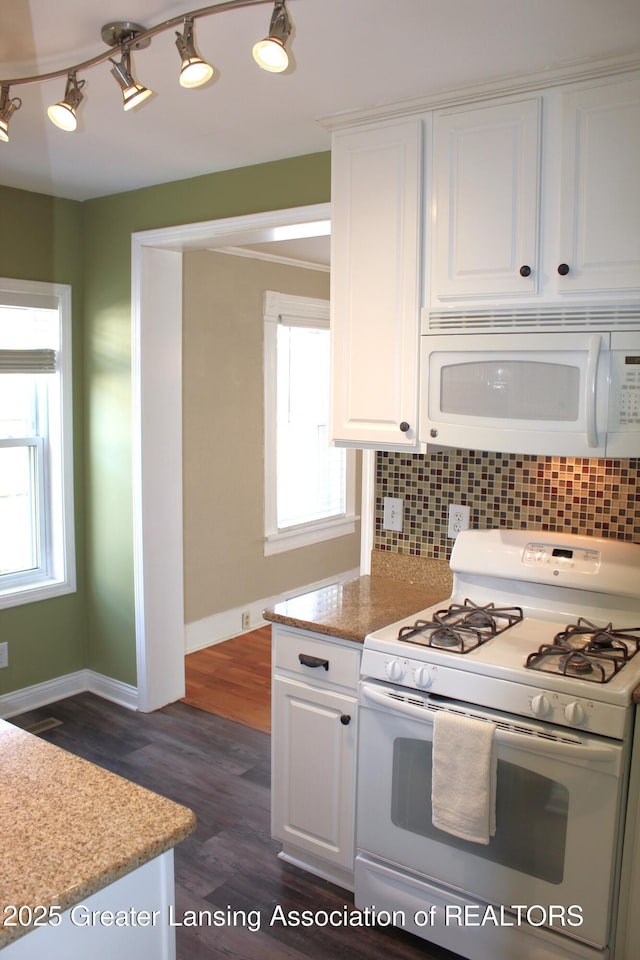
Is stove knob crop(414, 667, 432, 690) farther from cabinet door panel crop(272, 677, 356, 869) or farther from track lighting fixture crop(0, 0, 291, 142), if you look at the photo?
track lighting fixture crop(0, 0, 291, 142)

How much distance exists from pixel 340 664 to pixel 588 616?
2.51ft

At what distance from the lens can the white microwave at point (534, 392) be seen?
7.01 feet

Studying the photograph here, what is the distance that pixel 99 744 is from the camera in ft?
11.9

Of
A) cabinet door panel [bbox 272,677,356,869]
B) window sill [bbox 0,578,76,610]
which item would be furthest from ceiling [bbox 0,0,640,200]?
window sill [bbox 0,578,76,610]

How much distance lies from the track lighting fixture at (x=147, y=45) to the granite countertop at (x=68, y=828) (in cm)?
144

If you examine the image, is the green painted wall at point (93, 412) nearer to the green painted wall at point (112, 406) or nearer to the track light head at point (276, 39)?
the green painted wall at point (112, 406)

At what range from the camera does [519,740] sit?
2.05 metres

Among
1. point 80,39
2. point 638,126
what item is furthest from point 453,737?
point 80,39

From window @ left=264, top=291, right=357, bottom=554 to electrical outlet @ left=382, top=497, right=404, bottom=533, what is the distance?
2.29 meters

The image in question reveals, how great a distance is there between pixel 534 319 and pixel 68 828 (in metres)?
1.73

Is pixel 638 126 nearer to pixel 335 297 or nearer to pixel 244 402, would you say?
pixel 335 297

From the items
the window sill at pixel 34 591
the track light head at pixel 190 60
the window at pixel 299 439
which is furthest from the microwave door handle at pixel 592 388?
the window at pixel 299 439

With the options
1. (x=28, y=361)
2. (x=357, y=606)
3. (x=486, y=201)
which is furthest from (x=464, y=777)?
(x=28, y=361)

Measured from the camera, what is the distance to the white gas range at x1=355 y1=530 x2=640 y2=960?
78.9 inches
